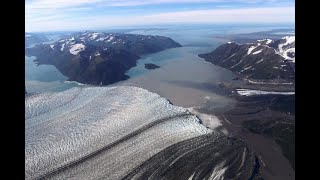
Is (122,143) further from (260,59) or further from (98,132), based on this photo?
(260,59)

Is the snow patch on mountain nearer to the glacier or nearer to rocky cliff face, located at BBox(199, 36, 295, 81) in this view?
rocky cliff face, located at BBox(199, 36, 295, 81)

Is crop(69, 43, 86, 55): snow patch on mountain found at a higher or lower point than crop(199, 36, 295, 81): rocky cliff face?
→ higher

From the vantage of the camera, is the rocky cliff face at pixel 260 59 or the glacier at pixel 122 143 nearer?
the glacier at pixel 122 143

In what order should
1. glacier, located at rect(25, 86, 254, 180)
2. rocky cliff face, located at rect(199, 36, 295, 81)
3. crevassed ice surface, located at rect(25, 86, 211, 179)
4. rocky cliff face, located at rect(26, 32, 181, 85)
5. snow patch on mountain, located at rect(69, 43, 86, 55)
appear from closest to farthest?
glacier, located at rect(25, 86, 254, 180), crevassed ice surface, located at rect(25, 86, 211, 179), rocky cliff face, located at rect(199, 36, 295, 81), rocky cliff face, located at rect(26, 32, 181, 85), snow patch on mountain, located at rect(69, 43, 86, 55)

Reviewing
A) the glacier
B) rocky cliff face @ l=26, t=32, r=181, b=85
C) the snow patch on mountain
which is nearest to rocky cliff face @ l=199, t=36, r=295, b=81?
rocky cliff face @ l=26, t=32, r=181, b=85

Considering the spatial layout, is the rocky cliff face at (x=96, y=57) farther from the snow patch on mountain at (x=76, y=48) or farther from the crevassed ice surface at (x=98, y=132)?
the crevassed ice surface at (x=98, y=132)

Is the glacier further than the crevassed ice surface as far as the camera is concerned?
No

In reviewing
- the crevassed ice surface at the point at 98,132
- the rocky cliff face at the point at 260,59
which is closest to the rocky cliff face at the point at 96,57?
the crevassed ice surface at the point at 98,132

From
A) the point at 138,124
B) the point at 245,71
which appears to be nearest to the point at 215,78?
the point at 245,71
